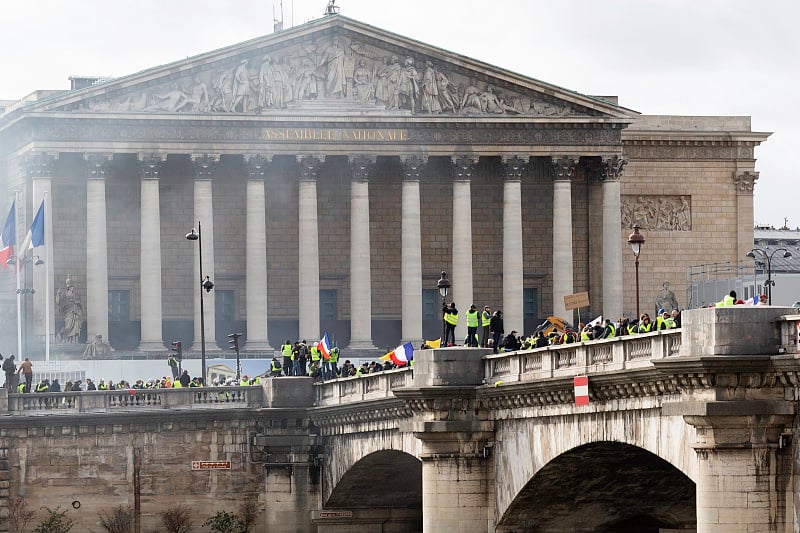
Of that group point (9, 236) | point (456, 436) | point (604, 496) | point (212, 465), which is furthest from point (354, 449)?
point (9, 236)

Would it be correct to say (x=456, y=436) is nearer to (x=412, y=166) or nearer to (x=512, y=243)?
(x=412, y=166)

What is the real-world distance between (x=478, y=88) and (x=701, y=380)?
76.4 metres

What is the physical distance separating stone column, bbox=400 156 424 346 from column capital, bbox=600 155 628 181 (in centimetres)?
973

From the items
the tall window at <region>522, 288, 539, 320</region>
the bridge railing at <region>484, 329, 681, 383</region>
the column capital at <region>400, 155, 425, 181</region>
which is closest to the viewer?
the bridge railing at <region>484, 329, 681, 383</region>

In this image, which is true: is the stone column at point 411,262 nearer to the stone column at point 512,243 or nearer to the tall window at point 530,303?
the stone column at point 512,243

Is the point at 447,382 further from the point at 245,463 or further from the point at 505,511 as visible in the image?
the point at 245,463

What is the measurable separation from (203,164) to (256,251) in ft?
17.4

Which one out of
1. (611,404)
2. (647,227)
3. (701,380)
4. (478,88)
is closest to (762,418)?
(701,380)

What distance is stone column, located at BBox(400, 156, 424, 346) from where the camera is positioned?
11812 cm

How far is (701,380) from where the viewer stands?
41.7m

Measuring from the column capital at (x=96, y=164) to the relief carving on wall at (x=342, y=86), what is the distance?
13.3ft

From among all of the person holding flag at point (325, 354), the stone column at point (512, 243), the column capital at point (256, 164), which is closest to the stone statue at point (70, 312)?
the column capital at point (256, 164)

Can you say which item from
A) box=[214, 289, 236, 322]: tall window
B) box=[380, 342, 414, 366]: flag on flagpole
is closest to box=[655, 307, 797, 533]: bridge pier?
box=[380, 342, 414, 366]: flag on flagpole

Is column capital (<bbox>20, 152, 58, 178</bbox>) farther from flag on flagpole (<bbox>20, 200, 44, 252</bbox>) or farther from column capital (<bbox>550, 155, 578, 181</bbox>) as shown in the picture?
column capital (<bbox>550, 155, 578, 181</bbox>)
